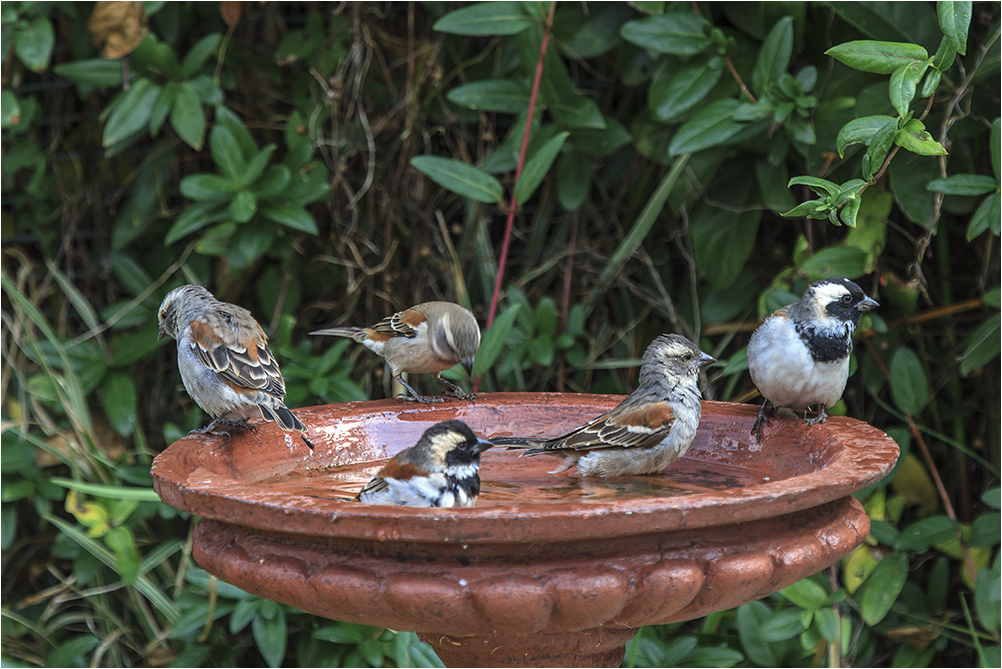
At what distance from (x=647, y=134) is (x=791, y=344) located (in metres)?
1.63

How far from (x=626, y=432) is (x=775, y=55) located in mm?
1835

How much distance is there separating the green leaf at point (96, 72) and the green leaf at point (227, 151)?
646mm

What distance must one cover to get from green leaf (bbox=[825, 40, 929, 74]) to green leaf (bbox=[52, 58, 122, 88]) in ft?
10.9

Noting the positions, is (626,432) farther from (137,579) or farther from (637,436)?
(137,579)

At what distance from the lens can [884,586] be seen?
3.64 metres

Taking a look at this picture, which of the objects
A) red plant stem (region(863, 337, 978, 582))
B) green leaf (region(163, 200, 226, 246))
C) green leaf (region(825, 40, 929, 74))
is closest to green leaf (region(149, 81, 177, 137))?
green leaf (region(163, 200, 226, 246))

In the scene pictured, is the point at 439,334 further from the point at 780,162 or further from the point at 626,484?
the point at 780,162

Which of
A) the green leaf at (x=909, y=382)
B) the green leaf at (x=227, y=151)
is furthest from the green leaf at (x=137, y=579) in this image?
the green leaf at (x=909, y=382)

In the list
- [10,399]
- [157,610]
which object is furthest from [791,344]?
[10,399]

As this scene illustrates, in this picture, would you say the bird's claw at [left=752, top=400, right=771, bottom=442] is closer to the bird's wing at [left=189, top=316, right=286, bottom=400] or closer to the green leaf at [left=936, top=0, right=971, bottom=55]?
the green leaf at [left=936, top=0, right=971, bottom=55]

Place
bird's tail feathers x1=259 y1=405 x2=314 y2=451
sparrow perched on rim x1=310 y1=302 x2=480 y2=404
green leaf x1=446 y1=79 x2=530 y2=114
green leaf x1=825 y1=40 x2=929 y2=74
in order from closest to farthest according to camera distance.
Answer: green leaf x1=825 y1=40 x2=929 y2=74
bird's tail feathers x1=259 y1=405 x2=314 y2=451
sparrow perched on rim x1=310 y1=302 x2=480 y2=404
green leaf x1=446 y1=79 x2=530 y2=114

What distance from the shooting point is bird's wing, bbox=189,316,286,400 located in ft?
9.44

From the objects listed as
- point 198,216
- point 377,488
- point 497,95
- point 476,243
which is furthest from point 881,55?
point 198,216

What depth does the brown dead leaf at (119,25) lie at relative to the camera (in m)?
4.22
